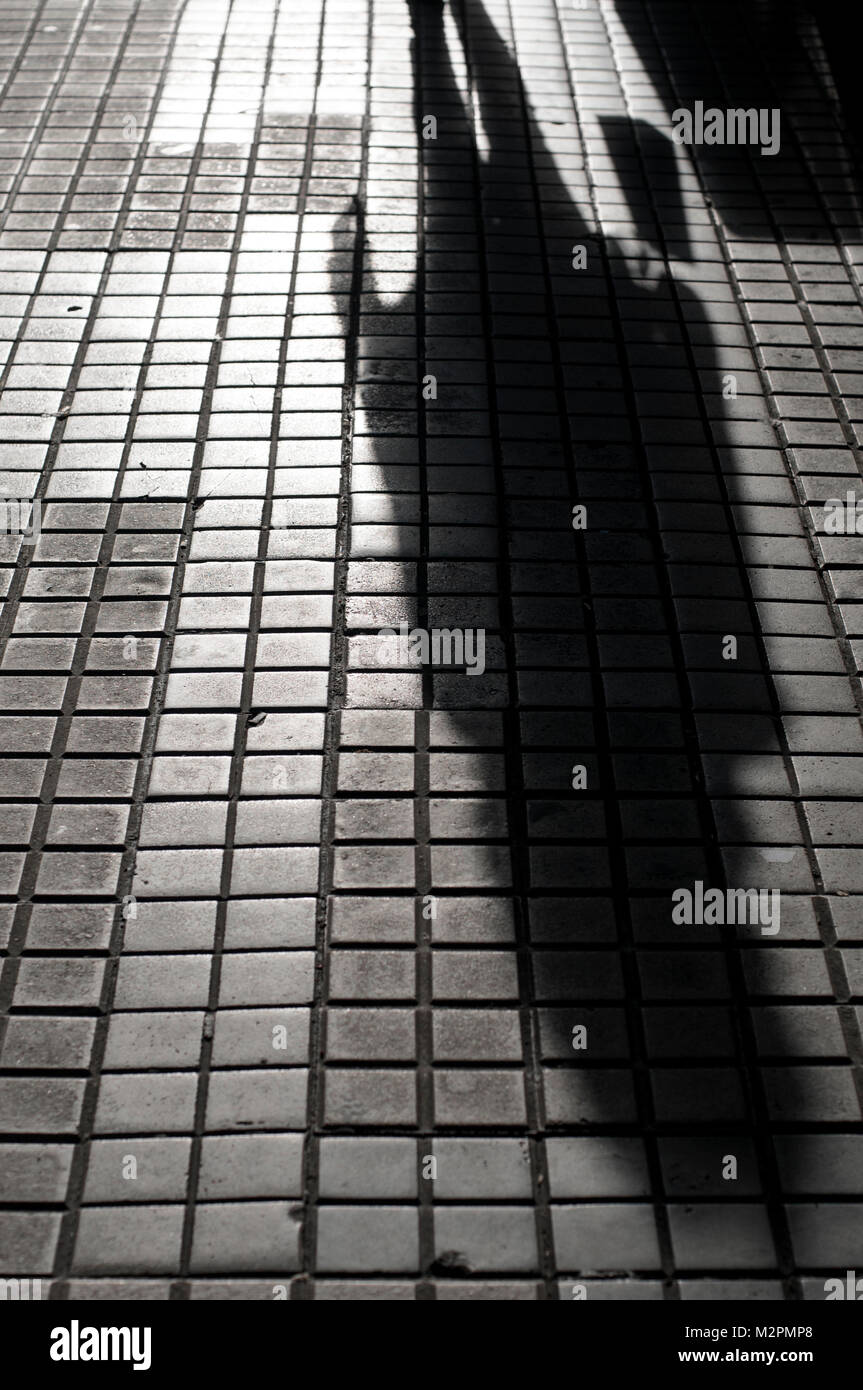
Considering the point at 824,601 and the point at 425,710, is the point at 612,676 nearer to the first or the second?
the point at 425,710

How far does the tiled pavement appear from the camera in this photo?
2.36 meters

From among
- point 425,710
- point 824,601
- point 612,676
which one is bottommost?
point 425,710

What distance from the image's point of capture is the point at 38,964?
8.80 feet

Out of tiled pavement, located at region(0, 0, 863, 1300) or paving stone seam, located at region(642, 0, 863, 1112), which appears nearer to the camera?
tiled pavement, located at region(0, 0, 863, 1300)

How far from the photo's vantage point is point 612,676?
3316 mm

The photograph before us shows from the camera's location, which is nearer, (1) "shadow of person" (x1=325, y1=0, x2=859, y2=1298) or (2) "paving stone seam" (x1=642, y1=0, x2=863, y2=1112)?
(1) "shadow of person" (x1=325, y1=0, x2=859, y2=1298)

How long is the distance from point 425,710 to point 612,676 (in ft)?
1.80

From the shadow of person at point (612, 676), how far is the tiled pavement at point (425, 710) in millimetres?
13

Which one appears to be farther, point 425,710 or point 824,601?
point 824,601

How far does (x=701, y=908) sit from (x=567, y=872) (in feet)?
1.07

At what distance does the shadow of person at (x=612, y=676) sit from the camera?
2.41 meters

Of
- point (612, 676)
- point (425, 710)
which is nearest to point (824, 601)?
point (612, 676)

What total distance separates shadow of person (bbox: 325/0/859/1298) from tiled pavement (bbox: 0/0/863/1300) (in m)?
0.01
